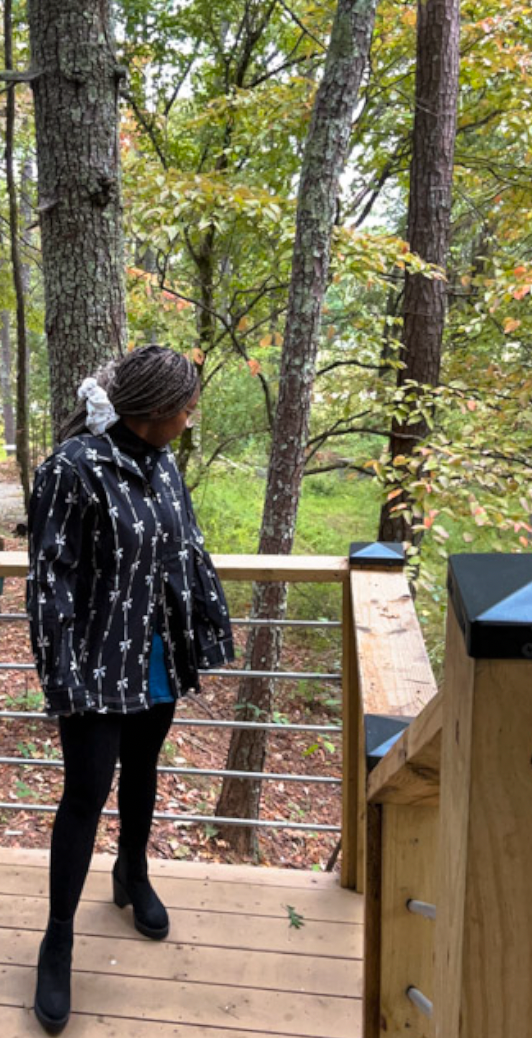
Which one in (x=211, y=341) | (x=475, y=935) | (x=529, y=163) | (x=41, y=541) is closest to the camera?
(x=475, y=935)

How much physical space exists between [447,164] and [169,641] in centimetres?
474

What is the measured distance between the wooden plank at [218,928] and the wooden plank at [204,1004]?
0.16 meters

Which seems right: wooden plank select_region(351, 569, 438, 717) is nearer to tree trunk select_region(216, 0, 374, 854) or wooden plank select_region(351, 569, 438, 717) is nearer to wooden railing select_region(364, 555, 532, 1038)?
wooden railing select_region(364, 555, 532, 1038)

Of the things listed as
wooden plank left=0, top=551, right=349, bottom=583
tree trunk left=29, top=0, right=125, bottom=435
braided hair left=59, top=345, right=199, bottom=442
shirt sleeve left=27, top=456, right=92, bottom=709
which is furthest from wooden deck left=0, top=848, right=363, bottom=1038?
tree trunk left=29, top=0, right=125, bottom=435

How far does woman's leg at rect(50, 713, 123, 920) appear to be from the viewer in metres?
1.73

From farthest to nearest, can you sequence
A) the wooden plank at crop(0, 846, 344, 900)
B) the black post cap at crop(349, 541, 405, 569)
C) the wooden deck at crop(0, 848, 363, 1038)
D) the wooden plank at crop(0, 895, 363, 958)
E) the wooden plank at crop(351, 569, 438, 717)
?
1. the wooden plank at crop(0, 846, 344, 900)
2. the black post cap at crop(349, 541, 405, 569)
3. the wooden plank at crop(0, 895, 363, 958)
4. the wooden deck at crop(0, 848, 363, 1038)
5. the wooden plank at crop(351, 569, 438, 717)

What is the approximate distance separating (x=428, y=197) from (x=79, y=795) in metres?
4.99

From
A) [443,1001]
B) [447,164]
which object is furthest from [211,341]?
[443,1001]

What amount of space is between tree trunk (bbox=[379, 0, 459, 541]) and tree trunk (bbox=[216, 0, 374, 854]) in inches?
53.3

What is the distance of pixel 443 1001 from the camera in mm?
612

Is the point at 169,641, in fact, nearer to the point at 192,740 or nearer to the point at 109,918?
the point at 109,918

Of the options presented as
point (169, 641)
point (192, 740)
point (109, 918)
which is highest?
point (169, 641)

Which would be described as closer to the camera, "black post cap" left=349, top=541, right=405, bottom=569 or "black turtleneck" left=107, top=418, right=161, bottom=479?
"black turtleneck" left=107, top=418, right=161, bottom=479

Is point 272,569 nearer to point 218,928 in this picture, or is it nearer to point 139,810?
point 139,810
